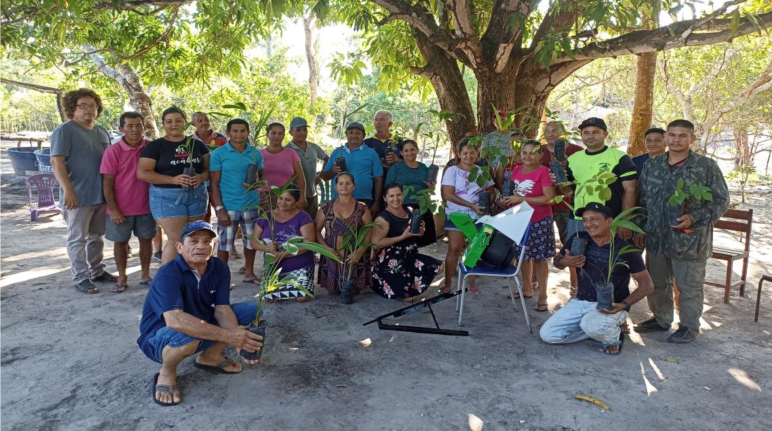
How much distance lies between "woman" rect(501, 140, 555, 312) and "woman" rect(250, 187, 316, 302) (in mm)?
1738

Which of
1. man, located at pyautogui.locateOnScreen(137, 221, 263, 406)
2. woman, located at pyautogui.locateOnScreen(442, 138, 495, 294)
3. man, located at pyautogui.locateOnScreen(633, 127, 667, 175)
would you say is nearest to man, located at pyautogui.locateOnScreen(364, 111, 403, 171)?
woman, located at pyautogui.locateOnScreen(442, 138, 495, 294)

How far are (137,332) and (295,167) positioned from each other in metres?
1.95

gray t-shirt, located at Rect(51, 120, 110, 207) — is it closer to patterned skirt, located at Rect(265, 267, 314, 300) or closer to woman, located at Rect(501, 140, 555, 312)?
patterned skirt, located at Rect(265, 267, 314, 300)

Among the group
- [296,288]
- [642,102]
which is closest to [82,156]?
[296,288]

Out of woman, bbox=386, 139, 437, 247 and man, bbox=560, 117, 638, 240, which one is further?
woman, bbox=386, 139, 437, 247

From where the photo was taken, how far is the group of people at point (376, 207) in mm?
3512

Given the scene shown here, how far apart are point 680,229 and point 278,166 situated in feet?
10.9

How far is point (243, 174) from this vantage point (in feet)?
14.7

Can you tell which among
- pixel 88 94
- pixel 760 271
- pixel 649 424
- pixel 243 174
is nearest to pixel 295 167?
pixel 243 174

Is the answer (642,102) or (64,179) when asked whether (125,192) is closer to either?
(64,179)

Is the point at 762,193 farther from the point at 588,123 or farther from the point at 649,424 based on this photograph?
the point at 649,424

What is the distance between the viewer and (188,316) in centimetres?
264

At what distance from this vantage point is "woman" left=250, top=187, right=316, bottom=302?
4297 millimetres

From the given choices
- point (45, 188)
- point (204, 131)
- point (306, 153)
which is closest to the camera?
point (306, 153)
